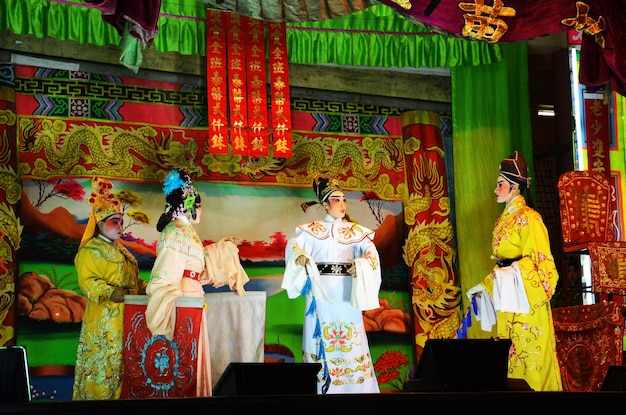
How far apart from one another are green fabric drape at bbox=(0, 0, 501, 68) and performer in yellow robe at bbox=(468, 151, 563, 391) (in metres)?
1.70

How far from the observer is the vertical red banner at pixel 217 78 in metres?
7.34

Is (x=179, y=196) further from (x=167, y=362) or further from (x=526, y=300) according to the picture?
(x=526, y=300)

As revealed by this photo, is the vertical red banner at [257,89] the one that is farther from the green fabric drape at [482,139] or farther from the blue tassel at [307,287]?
the green fabric drape at [482,139]

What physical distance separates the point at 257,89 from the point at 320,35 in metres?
0.66

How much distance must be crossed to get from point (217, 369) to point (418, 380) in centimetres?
215

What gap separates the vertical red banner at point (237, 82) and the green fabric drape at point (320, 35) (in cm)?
22

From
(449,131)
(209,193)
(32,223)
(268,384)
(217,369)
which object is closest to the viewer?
(268,384)

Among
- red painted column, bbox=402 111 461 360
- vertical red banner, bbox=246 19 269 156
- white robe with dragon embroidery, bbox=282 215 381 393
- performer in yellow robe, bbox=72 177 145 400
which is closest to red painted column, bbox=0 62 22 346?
performer in yellow robe, bbox=72 177 145 400

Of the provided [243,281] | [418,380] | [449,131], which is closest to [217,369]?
[243,281]

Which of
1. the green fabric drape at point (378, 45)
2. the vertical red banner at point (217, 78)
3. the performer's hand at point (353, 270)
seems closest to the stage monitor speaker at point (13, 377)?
the performer's hand at point (353, 270)

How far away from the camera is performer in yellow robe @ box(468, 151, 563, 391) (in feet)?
21.9

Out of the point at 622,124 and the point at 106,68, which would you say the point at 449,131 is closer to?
the point at 622,124

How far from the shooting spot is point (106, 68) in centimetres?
728

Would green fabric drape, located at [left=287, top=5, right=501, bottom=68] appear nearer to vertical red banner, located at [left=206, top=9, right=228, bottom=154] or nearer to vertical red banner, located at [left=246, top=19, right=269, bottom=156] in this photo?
vertical red banner, located at [left=246, top=19, right=269, bottom=156]
